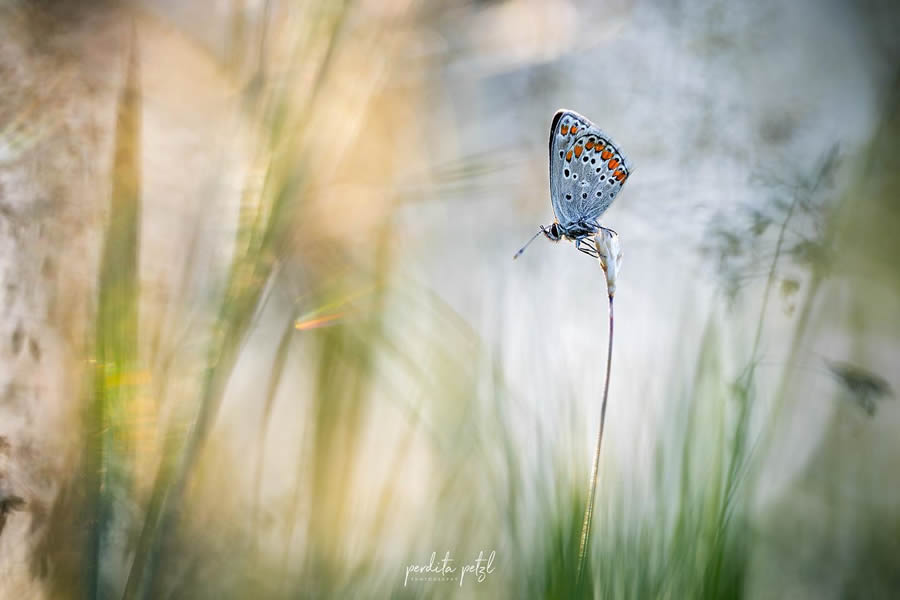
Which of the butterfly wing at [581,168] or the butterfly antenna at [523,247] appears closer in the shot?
the butterfly wing at [581,168]

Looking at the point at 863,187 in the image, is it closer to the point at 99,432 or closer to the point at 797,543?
the point at 797,543

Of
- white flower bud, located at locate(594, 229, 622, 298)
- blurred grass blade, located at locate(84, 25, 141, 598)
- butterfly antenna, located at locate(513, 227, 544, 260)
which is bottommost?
blurred grass blade, located at locate(84, 25, 141, 598)

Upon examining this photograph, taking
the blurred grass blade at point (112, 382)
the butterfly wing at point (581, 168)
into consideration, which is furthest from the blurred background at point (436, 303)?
the butterfly wing at point (581, 168)

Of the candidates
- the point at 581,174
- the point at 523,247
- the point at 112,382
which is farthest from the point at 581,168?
the point at 112,382

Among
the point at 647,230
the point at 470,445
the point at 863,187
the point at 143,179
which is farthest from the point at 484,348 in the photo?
the point at 863,187

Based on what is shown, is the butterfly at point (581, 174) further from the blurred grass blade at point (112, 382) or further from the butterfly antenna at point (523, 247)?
the blurred grass blade at point (112, 382)

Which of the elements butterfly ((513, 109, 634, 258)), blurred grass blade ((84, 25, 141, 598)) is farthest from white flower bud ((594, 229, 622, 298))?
blurred grass blade ((84, 25, 141, 598))

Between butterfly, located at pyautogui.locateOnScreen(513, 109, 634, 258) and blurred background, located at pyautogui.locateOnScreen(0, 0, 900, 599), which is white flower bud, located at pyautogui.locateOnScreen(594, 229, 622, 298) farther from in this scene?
blurred background, located at pyautogui.locateOnScreen(0, 0, 900, 599)

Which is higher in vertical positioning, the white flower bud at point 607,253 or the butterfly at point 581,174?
the butterfly at point 581,174
